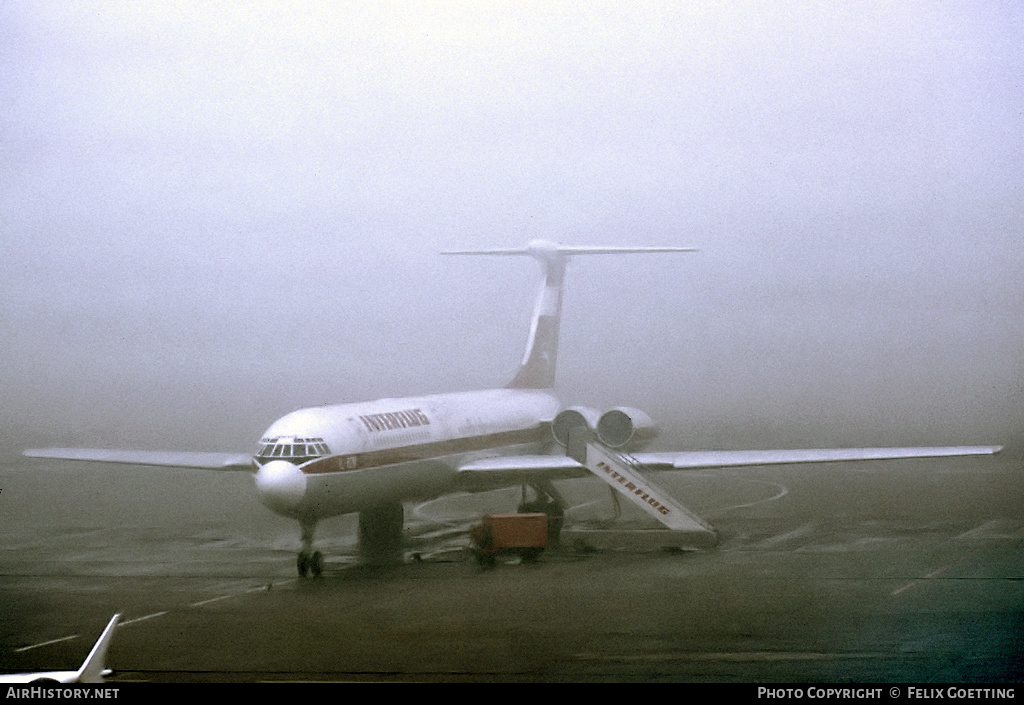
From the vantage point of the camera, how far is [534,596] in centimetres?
1744

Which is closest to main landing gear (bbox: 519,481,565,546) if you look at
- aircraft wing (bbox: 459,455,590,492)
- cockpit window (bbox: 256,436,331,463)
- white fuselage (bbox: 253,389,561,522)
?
aircraft wing (bbox: 459,455,590,492)

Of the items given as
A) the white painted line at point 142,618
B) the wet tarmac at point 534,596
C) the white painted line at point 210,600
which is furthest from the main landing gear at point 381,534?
the white painted line at point 142,618

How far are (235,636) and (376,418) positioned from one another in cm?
600

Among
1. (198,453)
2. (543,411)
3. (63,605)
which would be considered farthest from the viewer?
(543,411)

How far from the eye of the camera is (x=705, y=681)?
1270cm

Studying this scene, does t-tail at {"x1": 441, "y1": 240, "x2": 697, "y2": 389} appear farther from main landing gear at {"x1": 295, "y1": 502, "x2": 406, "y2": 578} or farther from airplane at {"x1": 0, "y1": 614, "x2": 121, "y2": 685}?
airplane at {"x1": 0, "y1": 614, "x2": 121, "y2": 685}

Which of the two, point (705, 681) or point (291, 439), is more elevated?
point (291, 439)

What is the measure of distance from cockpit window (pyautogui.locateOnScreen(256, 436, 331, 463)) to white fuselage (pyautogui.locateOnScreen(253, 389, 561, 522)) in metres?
0.01

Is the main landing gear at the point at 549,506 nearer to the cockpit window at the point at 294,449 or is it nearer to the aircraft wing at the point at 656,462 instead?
the aircraft wing at the point at 656,462

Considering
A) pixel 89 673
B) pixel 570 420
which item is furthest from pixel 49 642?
pixel 570 420

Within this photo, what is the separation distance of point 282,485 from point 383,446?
7.40ft

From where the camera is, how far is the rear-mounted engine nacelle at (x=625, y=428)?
73.7ft
